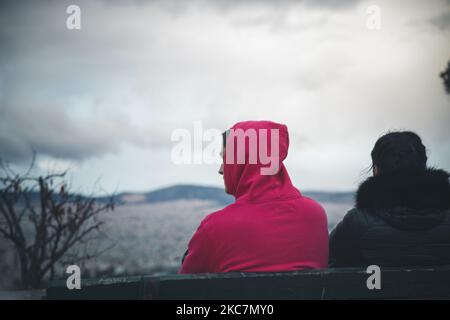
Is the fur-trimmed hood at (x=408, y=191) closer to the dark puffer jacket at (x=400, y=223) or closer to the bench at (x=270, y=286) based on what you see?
the dark puffer jacket at (x=400, y=223)

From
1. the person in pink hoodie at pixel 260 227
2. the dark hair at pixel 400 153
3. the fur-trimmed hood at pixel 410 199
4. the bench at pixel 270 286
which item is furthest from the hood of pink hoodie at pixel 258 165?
the bench at pixel 270 286

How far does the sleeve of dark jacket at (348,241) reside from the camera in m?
2.28

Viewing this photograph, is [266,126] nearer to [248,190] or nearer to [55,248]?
[248,190]

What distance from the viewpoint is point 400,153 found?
241cm

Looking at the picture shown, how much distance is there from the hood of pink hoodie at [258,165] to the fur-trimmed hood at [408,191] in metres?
0.38

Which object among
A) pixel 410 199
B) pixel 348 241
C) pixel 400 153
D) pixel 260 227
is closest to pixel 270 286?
pixel 260 227

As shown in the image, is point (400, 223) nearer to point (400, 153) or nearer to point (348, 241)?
point (348, 241)

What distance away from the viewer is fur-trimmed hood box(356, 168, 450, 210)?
221 cm

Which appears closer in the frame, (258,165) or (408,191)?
(408,191)

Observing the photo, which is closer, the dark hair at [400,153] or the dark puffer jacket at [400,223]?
the dark puffer jacket at [400,223]

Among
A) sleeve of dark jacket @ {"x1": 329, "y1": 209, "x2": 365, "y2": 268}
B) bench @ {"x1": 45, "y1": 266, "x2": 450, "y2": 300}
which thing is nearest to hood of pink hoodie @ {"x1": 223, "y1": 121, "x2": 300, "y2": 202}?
sleeve of dark jacket @ {"x1": 329, "y1": 209, "x2": 365, "y2": 268}

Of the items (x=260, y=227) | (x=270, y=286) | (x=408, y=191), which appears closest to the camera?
(x=270, y=286)

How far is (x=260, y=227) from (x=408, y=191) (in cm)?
78

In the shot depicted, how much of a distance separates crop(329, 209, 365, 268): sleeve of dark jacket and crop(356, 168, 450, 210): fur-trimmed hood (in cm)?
9
